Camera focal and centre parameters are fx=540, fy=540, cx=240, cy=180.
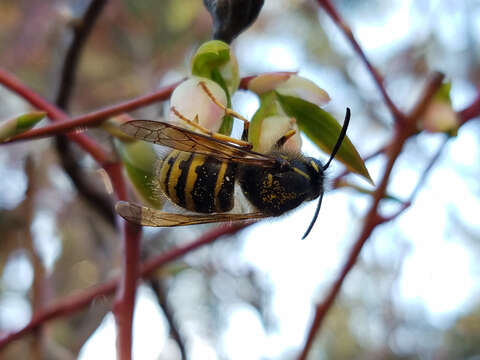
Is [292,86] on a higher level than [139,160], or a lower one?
higher

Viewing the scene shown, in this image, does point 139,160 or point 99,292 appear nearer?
point 139,160

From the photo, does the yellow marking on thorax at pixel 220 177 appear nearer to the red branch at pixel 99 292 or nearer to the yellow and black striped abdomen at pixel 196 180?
the yellow and black striped abdomen at pixel 196 180

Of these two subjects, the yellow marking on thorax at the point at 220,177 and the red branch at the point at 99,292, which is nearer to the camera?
the yellow marking on thorax at the point at 220,177

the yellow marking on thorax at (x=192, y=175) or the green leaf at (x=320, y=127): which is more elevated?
the green leaf at (x=320, y=127)

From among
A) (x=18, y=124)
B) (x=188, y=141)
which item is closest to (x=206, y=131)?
(x=188, y=141)

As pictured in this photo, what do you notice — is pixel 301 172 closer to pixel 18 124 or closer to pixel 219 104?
pixel 219 104

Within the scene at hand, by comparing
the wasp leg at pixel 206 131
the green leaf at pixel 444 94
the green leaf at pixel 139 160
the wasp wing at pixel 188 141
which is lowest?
the green leaf at pixel 139 160

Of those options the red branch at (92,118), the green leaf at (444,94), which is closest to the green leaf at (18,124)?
the red branch at (92,118)

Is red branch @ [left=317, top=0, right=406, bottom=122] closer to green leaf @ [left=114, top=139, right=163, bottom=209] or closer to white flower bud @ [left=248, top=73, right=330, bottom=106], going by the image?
white flower bud @ [left=248, top=73, right=330, bottom=106]
